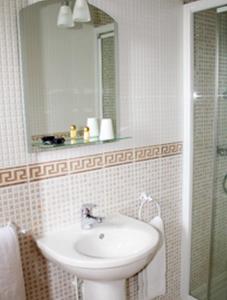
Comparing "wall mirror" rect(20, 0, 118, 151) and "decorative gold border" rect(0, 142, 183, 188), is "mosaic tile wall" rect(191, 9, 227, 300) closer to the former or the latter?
"decorative gold border" rect(0, 142, 183, 188)

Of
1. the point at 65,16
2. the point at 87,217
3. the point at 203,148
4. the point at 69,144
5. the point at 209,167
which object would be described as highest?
the point at 65,16

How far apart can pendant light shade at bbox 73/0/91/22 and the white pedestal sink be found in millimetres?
1034

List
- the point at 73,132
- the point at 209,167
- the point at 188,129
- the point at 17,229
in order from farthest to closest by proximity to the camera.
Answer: the point at 209,167 → the point at 188,129 → the point at 73,132 → the point at 17,229

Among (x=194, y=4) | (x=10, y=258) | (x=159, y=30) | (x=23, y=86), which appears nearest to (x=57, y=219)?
(x=10, y=258)

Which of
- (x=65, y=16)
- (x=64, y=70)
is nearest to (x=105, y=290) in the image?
(x=64, y=70)

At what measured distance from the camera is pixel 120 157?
183cm

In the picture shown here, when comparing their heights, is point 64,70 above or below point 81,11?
below

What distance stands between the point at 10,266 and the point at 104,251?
0.48m

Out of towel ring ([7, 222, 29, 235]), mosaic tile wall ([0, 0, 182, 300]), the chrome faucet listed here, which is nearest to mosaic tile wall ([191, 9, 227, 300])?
mosaic tile wall ([0, 0, 182, 300])

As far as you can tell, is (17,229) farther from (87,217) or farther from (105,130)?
(105,130)

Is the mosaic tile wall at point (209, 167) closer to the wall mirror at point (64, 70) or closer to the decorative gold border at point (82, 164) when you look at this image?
the decorative gold border at point (82, 164)

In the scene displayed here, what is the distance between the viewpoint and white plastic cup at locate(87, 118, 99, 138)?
1666 mm

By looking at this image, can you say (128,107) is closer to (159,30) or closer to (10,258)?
(159,30)

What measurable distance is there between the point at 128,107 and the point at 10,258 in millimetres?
990
